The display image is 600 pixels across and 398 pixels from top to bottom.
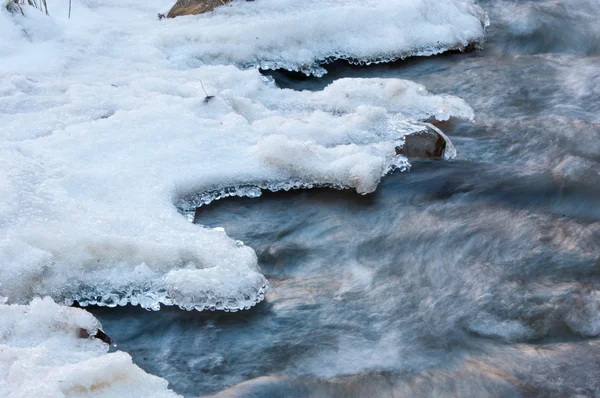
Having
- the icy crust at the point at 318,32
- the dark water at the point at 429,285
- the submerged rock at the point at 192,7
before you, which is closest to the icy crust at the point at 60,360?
the dark water at the point at 429,285

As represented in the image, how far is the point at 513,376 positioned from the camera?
8.93 ft

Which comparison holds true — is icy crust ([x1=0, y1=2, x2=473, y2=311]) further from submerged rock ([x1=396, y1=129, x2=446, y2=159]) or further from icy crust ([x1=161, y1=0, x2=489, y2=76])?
icy crust ([x1=161, y1=0, x2=489, y2=76])

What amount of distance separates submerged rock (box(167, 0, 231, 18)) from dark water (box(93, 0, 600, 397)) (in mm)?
2291

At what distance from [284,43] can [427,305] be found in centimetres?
297

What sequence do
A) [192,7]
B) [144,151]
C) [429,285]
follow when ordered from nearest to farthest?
1. [429,285]
2. [144,151]
3. [192,7]

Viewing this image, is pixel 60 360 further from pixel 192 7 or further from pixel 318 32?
pixel 192 7

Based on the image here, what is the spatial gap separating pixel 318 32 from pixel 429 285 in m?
2.91

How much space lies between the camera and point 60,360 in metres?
2.61

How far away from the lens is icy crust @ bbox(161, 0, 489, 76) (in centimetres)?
543

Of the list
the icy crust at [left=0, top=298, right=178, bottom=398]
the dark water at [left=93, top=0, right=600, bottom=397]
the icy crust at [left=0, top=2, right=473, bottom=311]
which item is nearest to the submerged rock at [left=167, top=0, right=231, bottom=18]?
the icy crust at [left=0, top=2, right=473, bottom=311]

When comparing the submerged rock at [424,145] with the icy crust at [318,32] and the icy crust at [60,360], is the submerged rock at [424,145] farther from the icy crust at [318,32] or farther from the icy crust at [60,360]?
the icy crust at [60,360]

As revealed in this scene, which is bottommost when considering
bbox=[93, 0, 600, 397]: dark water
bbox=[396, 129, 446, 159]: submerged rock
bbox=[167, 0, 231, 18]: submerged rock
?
bbox=[93, 0, 600, 397]: dark water

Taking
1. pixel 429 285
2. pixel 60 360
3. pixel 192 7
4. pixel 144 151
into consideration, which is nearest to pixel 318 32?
pixel 192 7

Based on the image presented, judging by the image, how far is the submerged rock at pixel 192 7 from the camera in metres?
5.87
